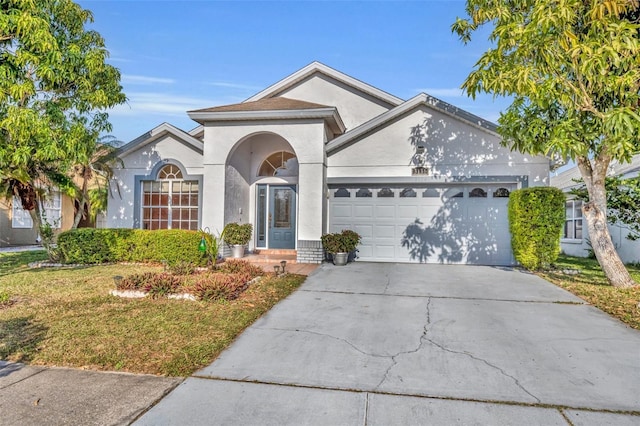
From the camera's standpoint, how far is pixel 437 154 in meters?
12.0

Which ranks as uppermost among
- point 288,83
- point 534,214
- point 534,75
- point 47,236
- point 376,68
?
point 376,68

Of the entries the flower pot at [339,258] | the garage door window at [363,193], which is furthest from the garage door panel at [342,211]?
the flower pot at [339,258]

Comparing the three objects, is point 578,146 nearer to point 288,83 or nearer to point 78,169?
Answer: point 288,83

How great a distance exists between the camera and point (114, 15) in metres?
11.8

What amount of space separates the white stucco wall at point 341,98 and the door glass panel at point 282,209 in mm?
4071

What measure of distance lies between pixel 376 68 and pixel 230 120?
8.79m

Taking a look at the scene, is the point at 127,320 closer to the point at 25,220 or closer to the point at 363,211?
the point at 363,211

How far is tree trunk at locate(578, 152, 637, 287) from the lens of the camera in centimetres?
828

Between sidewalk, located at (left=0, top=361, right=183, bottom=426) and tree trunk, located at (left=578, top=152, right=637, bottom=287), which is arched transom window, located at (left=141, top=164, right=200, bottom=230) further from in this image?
tree trunk, located at (left=578, top=152, right=637, bottom=287)

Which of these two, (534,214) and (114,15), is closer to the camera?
(534,214)

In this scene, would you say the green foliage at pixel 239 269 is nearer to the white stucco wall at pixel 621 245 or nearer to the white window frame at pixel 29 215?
the white stucco wall at pixel 621 245

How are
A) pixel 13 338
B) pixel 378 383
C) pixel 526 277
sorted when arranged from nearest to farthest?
pixel 378 383 < pixel 13 338 < pixel 526 277

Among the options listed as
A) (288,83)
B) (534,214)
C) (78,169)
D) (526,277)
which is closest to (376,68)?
(288,83)

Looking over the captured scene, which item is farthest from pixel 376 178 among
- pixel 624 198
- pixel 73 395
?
pixel 73 395
